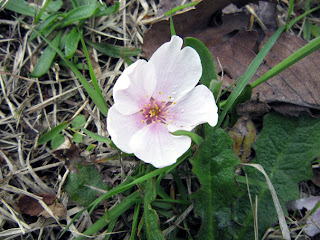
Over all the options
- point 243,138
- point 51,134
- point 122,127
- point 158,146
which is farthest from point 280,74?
point 51,134

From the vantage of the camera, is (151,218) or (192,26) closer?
(151,218)

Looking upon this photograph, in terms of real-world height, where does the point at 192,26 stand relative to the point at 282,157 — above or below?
above

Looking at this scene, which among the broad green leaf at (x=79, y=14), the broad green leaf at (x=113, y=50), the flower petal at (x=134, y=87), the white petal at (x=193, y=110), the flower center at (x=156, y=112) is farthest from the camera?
the broad green leaf at (x=113, y=50)

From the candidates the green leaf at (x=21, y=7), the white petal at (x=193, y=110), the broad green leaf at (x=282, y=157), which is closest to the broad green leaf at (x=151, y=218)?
the white petal at (x=193, y=110)

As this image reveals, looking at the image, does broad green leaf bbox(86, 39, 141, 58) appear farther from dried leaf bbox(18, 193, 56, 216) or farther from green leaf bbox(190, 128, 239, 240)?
dried leaf bbox(18, 193, 56, 216)

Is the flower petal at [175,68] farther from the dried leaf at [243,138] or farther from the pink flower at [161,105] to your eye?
the dried leaf at [243,138]

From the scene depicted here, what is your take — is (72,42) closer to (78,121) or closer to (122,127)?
(78,121)
